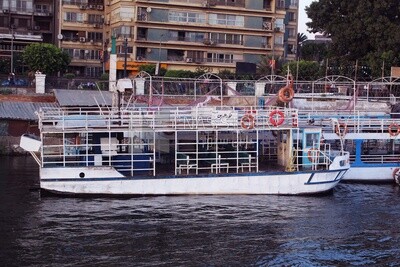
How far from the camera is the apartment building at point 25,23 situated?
3346 inches

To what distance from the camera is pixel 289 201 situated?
34.2 metres

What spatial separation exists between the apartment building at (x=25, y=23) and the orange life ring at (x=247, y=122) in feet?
178

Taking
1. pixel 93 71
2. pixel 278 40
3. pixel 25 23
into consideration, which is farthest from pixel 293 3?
pixel 25 23

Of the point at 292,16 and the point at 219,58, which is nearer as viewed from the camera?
the point at 219,58

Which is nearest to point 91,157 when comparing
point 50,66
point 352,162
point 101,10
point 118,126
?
point 118,126

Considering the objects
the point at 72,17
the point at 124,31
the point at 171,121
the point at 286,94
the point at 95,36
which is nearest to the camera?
the point at 171,121

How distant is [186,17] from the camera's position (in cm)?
8119

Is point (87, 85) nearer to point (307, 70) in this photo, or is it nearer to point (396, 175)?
point (307, 70)

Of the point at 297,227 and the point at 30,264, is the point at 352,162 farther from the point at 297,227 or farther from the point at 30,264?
the point at 30,264

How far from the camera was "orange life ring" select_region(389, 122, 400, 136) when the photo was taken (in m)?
40.4

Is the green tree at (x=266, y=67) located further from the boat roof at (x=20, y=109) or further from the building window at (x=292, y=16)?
the boat roof at (x=20, y=109)

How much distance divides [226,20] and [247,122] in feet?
162

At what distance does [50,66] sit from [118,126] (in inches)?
1461

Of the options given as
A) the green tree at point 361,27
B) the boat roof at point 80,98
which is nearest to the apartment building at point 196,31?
the green tree at point 361,27
